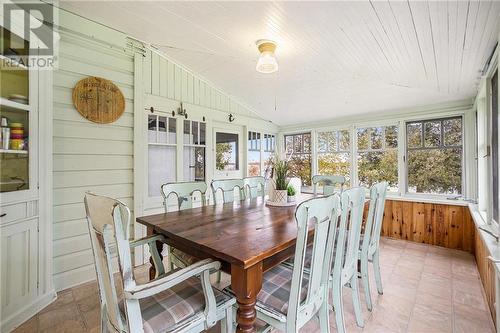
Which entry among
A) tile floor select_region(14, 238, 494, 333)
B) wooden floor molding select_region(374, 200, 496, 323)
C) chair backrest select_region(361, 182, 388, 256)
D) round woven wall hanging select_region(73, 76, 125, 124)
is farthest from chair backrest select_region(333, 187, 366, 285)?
round woven wall hanging select_region(73, 76, 125, 124)

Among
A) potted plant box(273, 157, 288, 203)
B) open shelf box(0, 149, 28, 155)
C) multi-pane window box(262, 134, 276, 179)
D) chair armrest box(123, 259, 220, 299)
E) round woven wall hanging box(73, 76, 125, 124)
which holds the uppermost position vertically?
round woven wall hanging box(73, 76, 125, 124)

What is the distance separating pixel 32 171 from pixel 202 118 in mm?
2166

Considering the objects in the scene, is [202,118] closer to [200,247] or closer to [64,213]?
[64,213]

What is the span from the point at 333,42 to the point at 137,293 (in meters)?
2.47

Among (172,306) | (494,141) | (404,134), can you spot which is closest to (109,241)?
(172,306)

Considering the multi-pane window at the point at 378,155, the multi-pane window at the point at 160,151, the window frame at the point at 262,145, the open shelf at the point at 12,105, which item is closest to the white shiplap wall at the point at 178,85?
the multi-pane window at the point at 160,151

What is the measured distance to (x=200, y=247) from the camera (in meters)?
1.27

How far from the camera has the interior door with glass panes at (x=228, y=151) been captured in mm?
3939

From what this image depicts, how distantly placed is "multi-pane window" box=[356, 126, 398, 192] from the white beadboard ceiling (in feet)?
1.84

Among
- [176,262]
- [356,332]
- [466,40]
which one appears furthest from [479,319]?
[176,262]

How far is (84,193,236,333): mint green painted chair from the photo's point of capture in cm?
93

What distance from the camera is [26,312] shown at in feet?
6.07

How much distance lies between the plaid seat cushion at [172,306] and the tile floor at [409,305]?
3.16 feet

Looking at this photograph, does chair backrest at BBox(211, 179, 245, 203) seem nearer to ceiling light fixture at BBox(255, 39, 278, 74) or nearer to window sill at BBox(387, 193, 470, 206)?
ceiling light fixture at BBox(255, 39, 278, 74)
